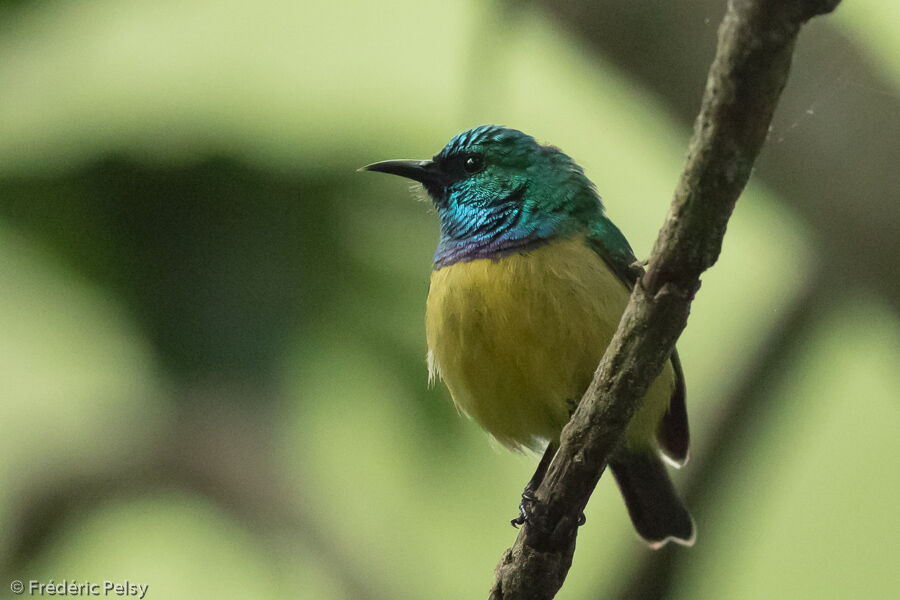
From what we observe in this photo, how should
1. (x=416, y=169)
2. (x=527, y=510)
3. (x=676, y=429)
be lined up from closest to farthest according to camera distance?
(x=527, y=510) → (x=676, y=429) → (x=416, y=169)

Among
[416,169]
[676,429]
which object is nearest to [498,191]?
[416,169]

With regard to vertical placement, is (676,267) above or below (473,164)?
above

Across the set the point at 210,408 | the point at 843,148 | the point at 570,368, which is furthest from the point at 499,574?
the point at 843,148

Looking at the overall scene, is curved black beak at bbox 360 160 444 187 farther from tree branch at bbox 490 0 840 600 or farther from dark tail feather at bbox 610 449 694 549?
tree branch at bbox 490 0 840 600

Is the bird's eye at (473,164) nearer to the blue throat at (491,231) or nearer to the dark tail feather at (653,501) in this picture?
the blue throat at (491,231)

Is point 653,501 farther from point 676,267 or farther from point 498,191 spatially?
point 676,267

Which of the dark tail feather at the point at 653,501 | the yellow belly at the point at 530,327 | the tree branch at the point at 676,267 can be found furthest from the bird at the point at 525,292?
the tree branch at the point at 676,267

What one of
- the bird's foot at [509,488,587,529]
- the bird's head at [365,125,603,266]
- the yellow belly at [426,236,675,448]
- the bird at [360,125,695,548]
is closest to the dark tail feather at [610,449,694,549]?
the bird at [360,125,695,548]
